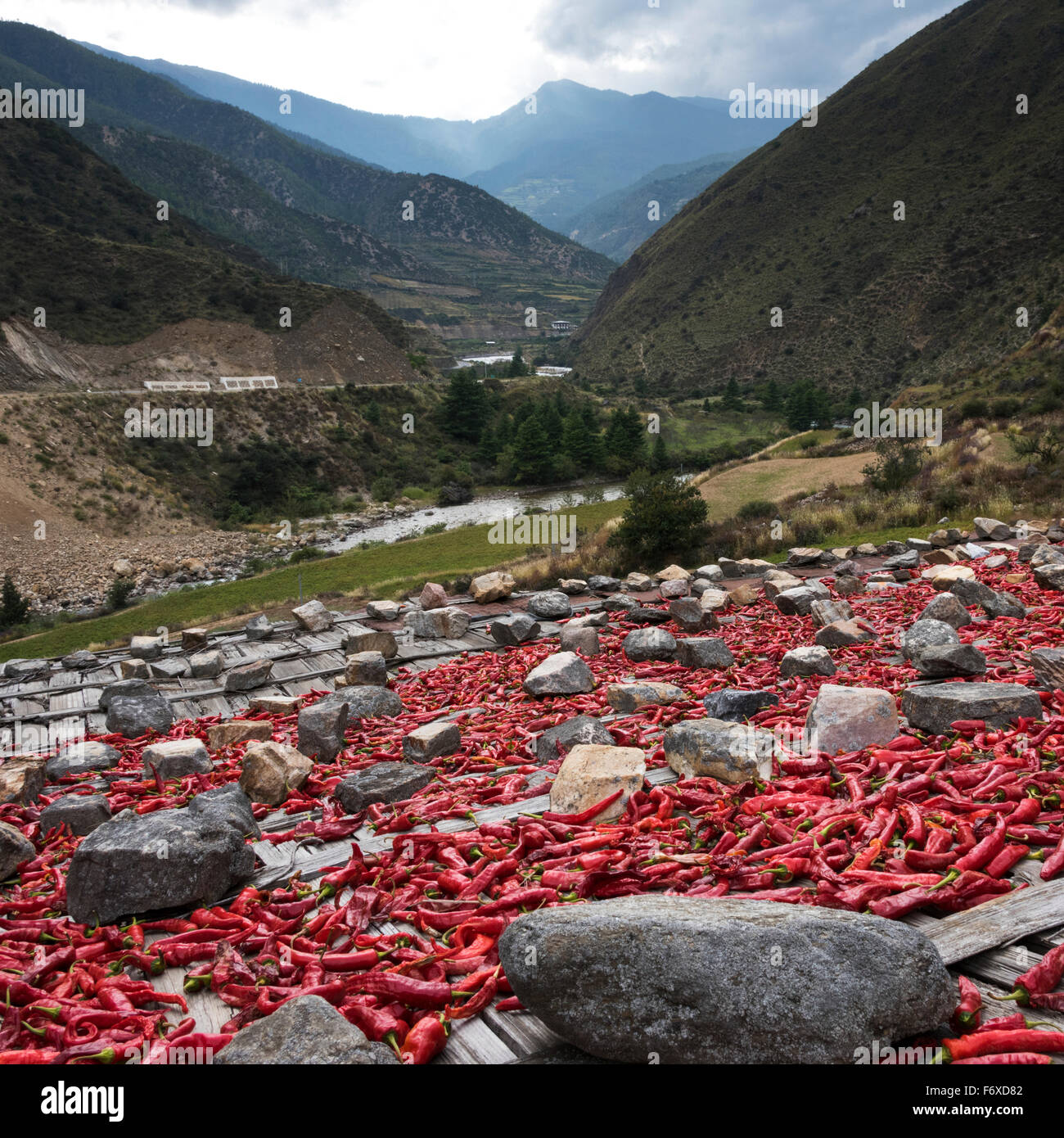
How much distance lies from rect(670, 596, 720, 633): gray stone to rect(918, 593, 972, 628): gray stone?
10.6 ft

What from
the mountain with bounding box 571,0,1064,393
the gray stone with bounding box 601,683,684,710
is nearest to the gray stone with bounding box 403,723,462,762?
the gray stone with bounding box 601,683,684,710

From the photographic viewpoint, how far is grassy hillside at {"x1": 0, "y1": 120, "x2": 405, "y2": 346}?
6494 centimetres

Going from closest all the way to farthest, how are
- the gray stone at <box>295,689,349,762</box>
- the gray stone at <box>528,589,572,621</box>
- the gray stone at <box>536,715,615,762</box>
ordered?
the gray stone at <box>536,715,615,762</box>, the gray stone at <box>295,689,349,762</box>, the gray stone at <box>528,589,572,621</box>

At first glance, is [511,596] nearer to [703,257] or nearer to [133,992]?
[133,992]

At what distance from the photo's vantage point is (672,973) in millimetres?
2627

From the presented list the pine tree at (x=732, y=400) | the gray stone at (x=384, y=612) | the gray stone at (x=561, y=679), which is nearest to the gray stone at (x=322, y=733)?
the gray stone at (x=561, y=679)

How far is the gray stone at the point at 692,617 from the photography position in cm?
1177

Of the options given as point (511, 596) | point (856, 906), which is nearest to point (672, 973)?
point (856, 906)

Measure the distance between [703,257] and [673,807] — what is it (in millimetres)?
120538

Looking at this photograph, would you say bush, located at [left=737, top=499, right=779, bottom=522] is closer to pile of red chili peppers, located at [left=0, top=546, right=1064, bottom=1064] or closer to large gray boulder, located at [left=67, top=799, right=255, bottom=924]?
pile of red chili peppers, located at [left=0, top=546, right=1064, bottom=1064]

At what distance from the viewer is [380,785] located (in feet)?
19.1

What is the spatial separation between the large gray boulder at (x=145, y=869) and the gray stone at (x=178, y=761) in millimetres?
2522

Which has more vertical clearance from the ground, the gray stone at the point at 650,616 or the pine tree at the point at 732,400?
the pine tree at the point at 732,400

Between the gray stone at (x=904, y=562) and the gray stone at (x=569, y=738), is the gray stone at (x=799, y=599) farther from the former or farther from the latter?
the gray stone at (x=569, y=738)
